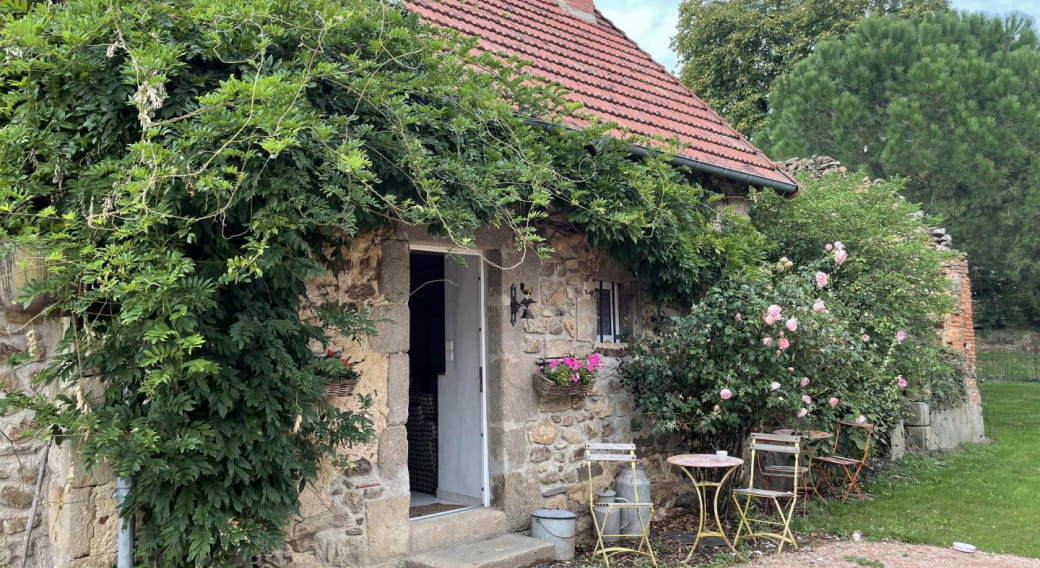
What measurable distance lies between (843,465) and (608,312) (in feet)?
10.1

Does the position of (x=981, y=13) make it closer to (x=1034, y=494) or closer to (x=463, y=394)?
(x=1034, y=494)

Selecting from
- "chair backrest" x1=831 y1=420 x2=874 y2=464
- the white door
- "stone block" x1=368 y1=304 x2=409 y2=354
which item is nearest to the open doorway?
the white door

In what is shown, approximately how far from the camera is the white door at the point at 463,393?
5.88 metres

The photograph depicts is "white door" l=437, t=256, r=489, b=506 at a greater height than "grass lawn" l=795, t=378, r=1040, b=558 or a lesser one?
greater

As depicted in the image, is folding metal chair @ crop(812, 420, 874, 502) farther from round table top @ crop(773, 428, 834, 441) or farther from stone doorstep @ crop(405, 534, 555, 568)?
stone doorstep @ crop(405, 534, 555, 568)

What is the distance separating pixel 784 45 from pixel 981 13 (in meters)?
5.09

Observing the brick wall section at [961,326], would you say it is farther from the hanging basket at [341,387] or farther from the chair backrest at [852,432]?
the hanging basket at [341,387]

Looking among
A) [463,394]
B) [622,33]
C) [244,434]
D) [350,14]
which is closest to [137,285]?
[244,434]

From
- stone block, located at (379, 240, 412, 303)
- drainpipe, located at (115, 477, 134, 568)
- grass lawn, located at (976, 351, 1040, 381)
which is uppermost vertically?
stone block, located at (379, 240, 412, 303)

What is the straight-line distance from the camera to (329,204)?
4.14 meters

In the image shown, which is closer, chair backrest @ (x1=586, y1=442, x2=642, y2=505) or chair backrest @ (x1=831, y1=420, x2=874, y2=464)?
chair backrest @ (x1=586, y1=442, x2=642, y2=505)

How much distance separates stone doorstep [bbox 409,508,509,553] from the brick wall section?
7689 millimetres

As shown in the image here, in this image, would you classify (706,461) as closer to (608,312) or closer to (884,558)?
(884,558)

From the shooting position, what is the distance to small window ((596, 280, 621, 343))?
261 inches
